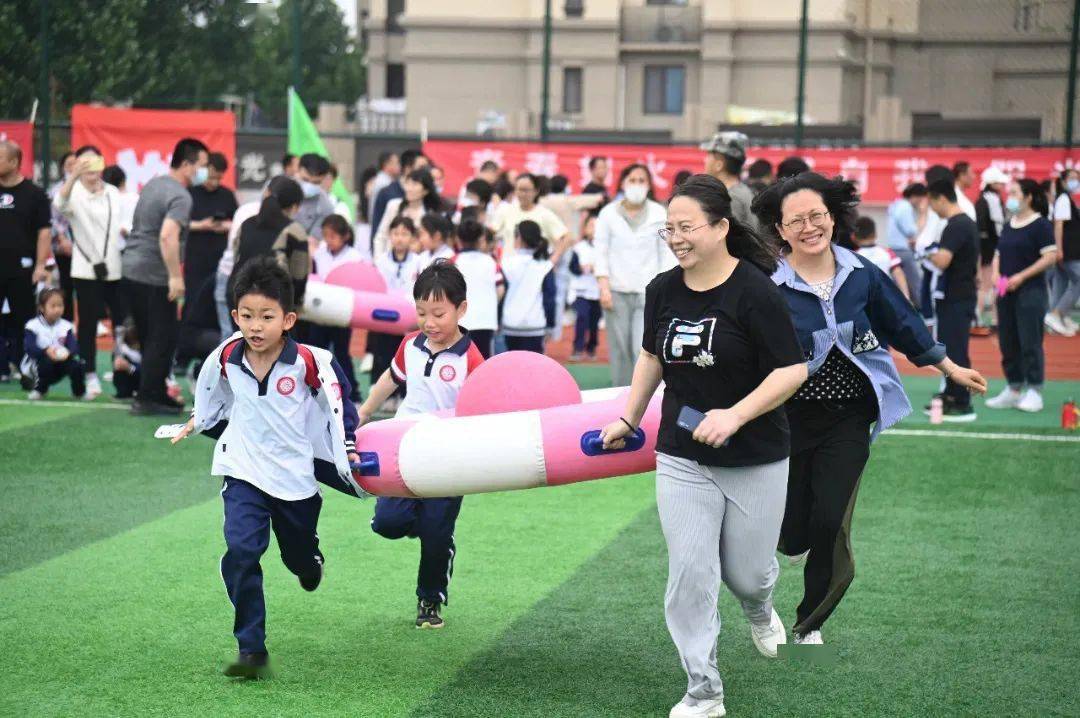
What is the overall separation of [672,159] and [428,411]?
1270cm

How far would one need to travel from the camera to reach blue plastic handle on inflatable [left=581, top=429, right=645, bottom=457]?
5.35 meters

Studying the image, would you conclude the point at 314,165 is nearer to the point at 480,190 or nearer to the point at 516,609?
the point at 480,190


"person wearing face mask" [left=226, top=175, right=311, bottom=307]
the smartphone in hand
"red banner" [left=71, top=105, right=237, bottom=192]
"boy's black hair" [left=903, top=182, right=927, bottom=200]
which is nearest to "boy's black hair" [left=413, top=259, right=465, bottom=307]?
the smartphone in hand

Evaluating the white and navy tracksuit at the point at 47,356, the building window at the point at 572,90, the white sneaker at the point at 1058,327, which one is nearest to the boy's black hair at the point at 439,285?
the white and navy tracksuit at the point at 47,356

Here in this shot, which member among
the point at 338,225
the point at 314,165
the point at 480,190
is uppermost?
the point at 314,165

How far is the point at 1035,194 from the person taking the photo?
1209cm

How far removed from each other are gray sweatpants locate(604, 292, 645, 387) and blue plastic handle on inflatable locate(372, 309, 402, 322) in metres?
1.57

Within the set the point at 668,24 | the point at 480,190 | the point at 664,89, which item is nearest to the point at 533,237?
the point at 480,190

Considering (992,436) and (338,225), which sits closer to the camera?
(992,436)

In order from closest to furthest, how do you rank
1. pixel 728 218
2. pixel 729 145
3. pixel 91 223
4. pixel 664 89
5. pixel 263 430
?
pixel 728 218
pixel 263 430
pixel 729 145
pixel 91 223
pixel 664 89

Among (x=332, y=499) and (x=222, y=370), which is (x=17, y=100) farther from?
(x=222, y=370)

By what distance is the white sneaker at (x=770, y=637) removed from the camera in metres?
5.74

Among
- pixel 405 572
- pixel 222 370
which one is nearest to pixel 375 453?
pixel 222 370

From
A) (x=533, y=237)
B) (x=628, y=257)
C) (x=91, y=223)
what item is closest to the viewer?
(x=628, y=257)
